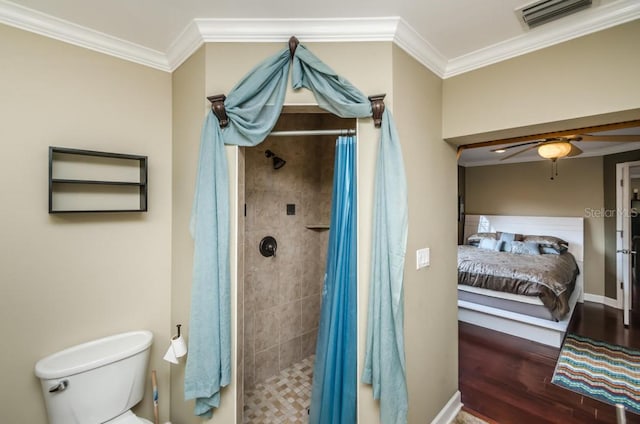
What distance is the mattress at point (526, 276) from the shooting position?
305 cm

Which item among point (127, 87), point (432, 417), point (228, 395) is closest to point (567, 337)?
point (432, 417)

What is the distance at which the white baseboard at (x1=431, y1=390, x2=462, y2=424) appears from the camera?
1843mm

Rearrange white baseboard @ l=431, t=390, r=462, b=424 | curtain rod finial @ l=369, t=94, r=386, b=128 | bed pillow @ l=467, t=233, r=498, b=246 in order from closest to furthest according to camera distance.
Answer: curtain rod finial @ l=369, t=94, r=386, b=128, white baseboard @ l=431, t=390, r=462, b=424, bed pillow @ l=467, t=233, r=498, b=246

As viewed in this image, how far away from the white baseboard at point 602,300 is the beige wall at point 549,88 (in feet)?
14.6

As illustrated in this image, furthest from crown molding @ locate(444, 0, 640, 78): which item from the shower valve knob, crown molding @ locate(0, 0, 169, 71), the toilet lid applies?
the toilet lid

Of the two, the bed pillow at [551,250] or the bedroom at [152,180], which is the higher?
the bedroom at [152,180]

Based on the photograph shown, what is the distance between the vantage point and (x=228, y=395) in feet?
4.81

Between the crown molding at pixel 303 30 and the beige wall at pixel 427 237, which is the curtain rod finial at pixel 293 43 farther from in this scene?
the beige wall at pixel 427 237

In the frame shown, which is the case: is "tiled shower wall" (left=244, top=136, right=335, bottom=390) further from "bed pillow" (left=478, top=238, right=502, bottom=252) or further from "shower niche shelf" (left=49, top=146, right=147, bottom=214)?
"bed pillow" (left=478, top=238, right=502, bottom=252)

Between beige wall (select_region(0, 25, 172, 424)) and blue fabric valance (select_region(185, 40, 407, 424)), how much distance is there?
551 millimetres

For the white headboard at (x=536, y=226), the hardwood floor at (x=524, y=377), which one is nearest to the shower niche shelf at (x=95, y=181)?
the hardwood floor at (x=524, y=377)

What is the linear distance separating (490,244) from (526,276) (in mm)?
1782

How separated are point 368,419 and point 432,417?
2.13ft

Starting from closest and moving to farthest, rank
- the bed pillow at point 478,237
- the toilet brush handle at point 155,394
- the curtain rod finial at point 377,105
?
the curtain rod finial at point 377,105, the toilet brush handle at point 155,394, the bed pillow at point 478,237
